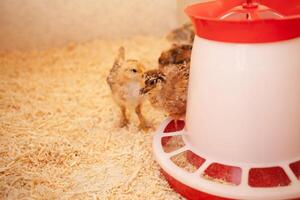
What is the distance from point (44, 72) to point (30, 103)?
521 mm

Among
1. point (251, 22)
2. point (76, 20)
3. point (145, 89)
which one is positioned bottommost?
point (145, 89)

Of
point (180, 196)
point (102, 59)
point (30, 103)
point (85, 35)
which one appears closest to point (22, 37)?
point (85, 35)

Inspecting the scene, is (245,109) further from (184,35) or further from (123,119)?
(184,35)

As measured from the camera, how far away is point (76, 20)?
10.3ft

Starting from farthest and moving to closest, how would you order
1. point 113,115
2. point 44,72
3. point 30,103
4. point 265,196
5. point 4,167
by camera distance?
1. point 44,72
2. point 30,103
3. point 113,115
4. point 4,167
5. point 265,196

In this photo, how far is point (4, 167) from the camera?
1556 mm

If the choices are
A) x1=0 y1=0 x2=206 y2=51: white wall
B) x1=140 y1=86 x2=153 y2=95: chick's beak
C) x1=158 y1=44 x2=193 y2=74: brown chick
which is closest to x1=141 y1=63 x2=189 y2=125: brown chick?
x1=140 y1=86 x2=153 y2=95: chick's beak

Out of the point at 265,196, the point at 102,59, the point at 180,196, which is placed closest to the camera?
the point at 265,196

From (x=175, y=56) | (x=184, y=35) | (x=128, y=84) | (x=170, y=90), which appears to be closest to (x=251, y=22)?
(x=170, y=90)

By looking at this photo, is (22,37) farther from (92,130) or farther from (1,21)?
(92,130)

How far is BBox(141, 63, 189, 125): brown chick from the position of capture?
160 cm

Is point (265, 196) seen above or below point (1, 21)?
below

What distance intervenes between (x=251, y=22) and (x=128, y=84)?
77 centimetres

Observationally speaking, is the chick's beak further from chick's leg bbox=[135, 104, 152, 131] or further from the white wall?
the white wall
